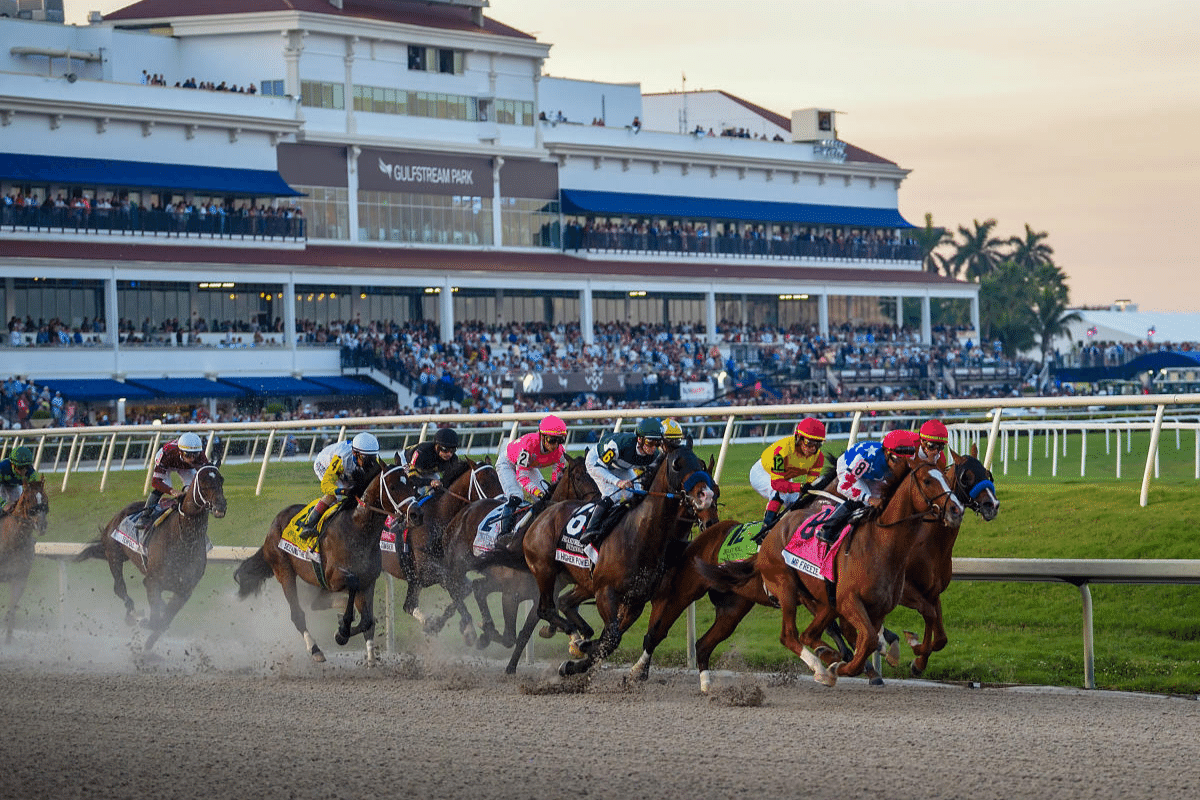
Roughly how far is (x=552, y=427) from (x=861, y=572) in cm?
323

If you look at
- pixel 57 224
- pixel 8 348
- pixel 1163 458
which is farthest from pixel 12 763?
pixel 57 224

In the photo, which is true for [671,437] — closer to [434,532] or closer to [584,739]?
[584,739]

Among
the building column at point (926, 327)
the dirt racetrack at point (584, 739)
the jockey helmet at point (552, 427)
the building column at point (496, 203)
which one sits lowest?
the dirt racetrack at point (584, 739)

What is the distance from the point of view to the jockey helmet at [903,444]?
8.38m

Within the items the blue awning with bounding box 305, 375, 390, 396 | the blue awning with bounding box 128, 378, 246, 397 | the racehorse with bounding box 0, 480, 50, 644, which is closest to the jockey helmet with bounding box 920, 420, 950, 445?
the racehorse with bounding box 0, 480, 50, 644

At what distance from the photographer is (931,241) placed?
7844cm

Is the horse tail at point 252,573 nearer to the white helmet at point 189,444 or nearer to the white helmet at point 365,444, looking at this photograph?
the white helmet at point 189,444

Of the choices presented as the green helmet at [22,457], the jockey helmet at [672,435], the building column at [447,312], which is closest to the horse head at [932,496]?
the jockey helmet at [672,435]

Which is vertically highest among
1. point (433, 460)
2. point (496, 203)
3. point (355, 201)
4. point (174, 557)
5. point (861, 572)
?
point (496, 203)

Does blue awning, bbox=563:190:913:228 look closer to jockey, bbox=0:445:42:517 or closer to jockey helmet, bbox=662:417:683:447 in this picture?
jockey, bbox=0:445:42:517

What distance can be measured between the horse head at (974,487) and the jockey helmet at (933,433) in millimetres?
A: 222

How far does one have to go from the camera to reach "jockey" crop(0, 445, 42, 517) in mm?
13250

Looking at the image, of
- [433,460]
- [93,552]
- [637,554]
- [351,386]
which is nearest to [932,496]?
[637,554]

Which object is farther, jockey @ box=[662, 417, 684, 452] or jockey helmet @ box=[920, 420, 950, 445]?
jockey @ box=[662, 417, 684, 452]
